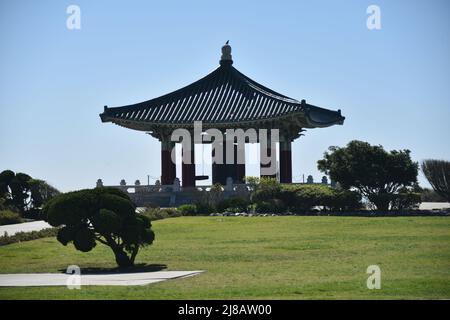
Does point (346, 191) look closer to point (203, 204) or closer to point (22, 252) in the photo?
point (203, 204)

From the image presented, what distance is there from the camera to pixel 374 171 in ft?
128

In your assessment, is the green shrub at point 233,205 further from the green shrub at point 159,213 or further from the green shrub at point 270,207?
the green shrub at point 159,213

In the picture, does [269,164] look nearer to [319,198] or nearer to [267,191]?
[267,191]

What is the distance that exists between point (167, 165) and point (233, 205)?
37.4 ft

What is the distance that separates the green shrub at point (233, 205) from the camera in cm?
Answer: 3797

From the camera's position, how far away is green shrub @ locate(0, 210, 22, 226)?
34.7 metres

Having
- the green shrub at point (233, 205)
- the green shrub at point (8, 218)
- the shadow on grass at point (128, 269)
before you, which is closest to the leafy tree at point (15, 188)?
the green shrub at point (8, 218)

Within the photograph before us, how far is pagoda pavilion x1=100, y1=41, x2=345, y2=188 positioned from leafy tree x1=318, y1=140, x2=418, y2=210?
556 cm

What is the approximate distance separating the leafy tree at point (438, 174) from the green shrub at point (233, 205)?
11.5 metres

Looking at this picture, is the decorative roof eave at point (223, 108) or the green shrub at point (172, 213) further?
the decorative roof eave at point (223, 108)

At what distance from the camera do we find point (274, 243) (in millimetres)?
24203

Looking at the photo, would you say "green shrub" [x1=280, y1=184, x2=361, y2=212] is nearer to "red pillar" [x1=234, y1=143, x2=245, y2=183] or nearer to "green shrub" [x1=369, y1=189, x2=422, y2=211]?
"green shrub" [x1=369, y1=189, x2=422, y2=211]

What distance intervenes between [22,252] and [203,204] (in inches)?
609
